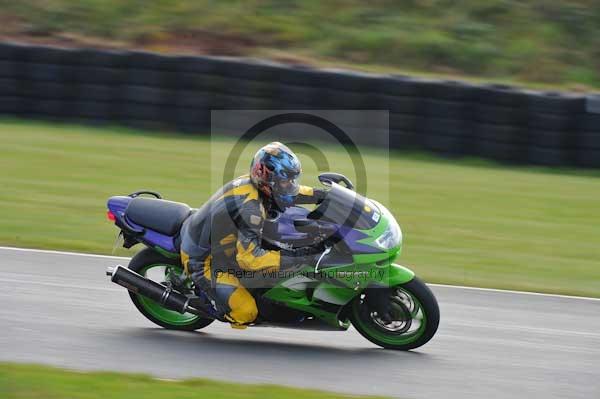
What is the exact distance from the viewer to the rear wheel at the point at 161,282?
691cm

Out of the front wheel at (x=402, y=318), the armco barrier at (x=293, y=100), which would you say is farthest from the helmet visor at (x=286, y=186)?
the armco barrier at (x=293, y=100)

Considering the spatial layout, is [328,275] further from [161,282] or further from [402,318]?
[161,282]

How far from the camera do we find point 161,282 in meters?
6.93

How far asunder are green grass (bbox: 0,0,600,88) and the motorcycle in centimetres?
1099

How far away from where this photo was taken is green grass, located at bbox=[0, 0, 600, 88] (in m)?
17.5

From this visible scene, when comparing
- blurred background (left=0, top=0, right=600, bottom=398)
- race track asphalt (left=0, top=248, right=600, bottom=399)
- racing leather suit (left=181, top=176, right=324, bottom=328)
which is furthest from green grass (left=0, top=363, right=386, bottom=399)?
racing leather suit (left=181, top=176, right=324, bottom=328)

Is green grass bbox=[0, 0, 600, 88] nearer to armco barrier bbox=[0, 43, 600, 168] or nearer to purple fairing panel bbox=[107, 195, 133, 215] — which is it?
armco barrier bbox=[0, 43, 600, 168]

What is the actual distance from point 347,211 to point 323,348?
1.12 m

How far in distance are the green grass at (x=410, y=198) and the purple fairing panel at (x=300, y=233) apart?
2.79 meters

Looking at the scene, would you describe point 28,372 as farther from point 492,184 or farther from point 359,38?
point 359,38

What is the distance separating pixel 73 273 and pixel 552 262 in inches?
198

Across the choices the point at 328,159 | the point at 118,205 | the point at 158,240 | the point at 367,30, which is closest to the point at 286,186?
the point at 158,240

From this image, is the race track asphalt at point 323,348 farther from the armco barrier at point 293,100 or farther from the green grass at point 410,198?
the armco barrier at point 293,100

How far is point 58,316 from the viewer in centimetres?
718
